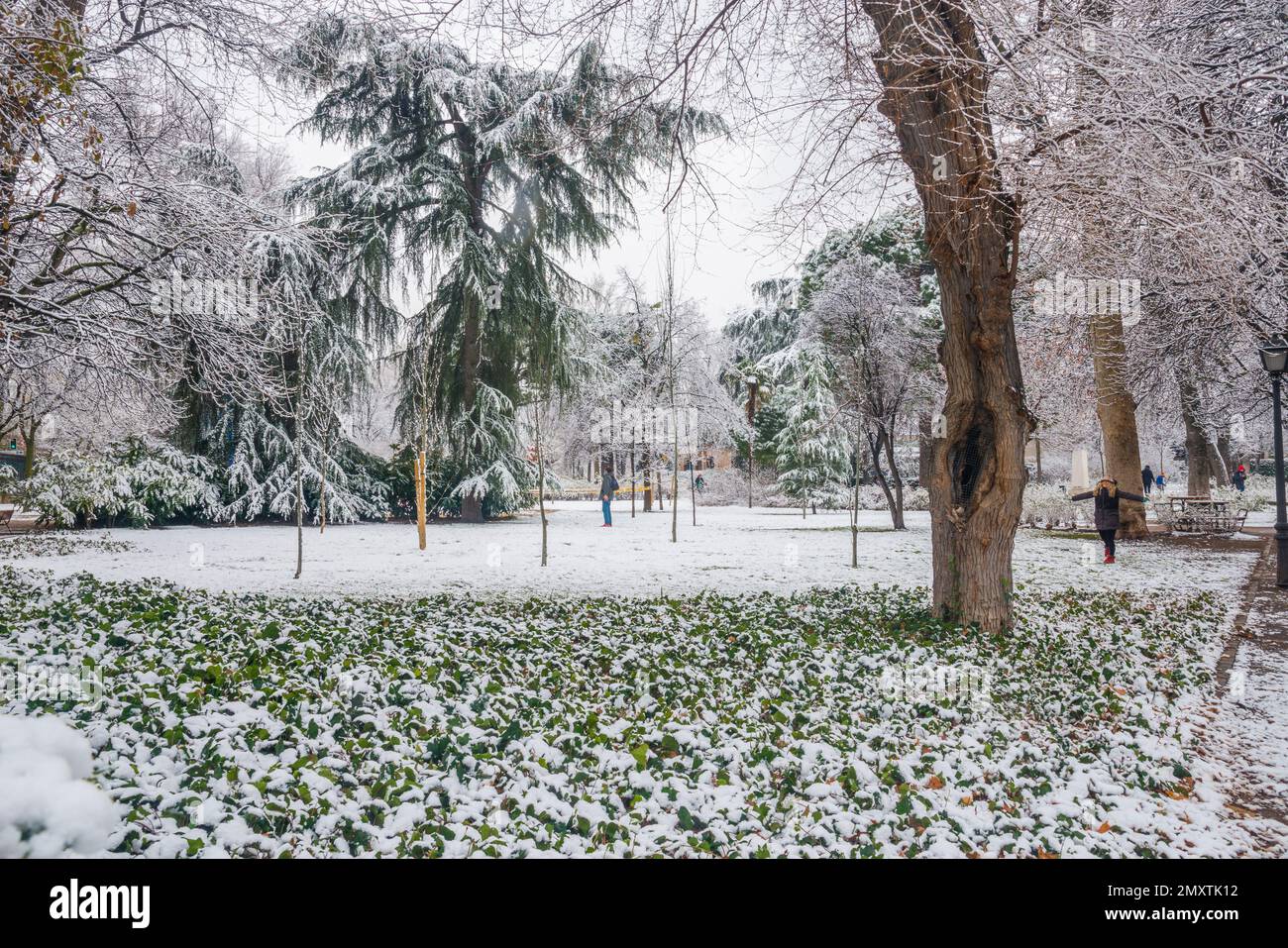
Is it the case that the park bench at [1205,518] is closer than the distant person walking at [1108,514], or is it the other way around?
the distant person walking at [1108,514]

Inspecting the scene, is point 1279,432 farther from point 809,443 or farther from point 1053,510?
point 809,443

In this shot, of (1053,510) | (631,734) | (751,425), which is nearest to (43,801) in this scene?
(631,734)

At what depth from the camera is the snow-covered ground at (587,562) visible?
9930mm

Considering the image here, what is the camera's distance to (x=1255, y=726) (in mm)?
4703

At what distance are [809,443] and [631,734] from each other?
28.2m

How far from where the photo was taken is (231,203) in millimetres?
7332

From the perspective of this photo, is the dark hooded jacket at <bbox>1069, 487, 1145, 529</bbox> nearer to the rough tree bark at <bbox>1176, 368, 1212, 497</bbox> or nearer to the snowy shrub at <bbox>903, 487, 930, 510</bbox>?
the rough tree bark at <bbox>1176, 368, 1212, 497</bbox>

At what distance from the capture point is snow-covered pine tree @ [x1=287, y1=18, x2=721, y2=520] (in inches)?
781

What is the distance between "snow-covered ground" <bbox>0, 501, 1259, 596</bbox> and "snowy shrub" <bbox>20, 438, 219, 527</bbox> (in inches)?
33.5

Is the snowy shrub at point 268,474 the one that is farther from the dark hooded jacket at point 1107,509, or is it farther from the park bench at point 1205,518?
the park bench at point 1205,518

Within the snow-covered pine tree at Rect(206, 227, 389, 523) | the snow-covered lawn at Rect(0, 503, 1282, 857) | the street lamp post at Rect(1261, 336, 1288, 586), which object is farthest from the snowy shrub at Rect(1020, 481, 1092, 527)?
the snow-covered pine tree at Rect(206, 227, 389, 523)

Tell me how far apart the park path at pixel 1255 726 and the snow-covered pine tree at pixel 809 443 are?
74.5ft

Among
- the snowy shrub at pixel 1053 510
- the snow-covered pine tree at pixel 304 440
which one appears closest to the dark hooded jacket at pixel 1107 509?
the snowy shrub at pixel 1053 510
